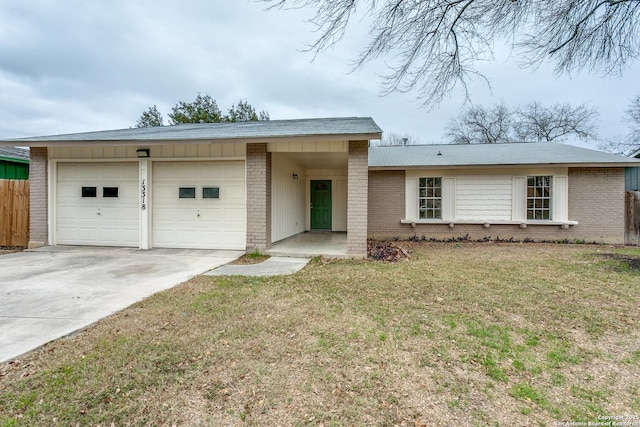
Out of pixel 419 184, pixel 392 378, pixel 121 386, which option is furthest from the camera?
pixel 419 184

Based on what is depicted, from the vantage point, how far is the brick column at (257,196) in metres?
7.34

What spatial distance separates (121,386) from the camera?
220cm

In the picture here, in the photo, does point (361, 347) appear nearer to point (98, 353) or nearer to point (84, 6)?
point (98, 353)

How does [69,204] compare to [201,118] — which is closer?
[69,204]

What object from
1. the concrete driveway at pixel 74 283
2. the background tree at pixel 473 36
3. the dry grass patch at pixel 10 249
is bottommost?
the concrete driveway at pixel 74 283

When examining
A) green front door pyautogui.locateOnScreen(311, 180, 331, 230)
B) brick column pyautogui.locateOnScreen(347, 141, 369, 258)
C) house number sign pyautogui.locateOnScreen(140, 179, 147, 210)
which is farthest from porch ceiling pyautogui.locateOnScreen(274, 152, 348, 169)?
house number sign pyautogui.locateOnScreen(140, 179, 147, 210)

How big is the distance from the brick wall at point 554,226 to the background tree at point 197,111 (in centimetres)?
1901

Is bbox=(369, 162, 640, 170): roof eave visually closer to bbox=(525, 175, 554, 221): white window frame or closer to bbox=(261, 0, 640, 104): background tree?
bbox=(525, 175, 554, 221): white window frame

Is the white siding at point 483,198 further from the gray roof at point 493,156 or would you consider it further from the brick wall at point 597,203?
the brick wall at point 597,203

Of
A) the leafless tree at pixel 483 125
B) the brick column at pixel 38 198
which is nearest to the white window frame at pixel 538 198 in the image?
the brick column at pixel 38 198

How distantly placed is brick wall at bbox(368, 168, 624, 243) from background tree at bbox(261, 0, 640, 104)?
5302 mm

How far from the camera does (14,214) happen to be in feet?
28.0

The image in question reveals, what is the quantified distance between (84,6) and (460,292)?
11.8m

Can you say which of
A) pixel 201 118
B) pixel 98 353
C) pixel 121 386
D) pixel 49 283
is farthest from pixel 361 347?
pixel 201 118
